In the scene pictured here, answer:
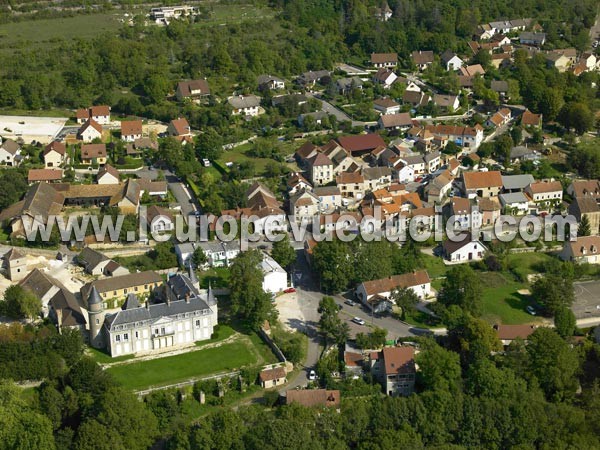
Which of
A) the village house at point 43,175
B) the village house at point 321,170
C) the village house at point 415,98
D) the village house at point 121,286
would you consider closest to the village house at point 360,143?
the village house at point 321,170

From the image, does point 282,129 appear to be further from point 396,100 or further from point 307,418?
point 307,418

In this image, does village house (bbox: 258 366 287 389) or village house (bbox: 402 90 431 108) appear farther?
village house (bbox: 402 90 431 108)

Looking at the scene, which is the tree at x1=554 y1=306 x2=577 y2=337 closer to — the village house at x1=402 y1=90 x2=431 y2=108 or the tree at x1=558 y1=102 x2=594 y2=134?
the tree at x1=558 y1=102 x2=594 y2=134

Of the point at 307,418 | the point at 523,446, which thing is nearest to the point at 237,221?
the point at 307,418

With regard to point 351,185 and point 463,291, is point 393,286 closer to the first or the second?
point 463,291

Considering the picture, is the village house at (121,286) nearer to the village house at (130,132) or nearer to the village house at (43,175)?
the village house at (43,175)

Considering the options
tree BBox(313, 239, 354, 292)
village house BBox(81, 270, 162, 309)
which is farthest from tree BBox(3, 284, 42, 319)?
tree BBox(313, 239, 354, 292)
